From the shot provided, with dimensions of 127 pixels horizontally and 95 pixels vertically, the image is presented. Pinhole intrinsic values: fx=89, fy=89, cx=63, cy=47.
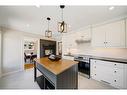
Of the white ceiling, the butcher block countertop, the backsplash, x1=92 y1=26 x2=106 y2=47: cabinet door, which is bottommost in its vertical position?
the butcher block countertop

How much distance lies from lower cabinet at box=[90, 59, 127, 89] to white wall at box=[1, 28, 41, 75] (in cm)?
387

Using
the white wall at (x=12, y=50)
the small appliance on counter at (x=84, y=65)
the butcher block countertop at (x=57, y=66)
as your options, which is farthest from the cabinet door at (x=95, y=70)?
the white wall at (x=12, y=50)

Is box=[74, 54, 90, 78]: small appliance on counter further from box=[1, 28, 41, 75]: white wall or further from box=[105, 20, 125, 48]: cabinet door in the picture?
box=[1, 28, 41, 75]: white wall

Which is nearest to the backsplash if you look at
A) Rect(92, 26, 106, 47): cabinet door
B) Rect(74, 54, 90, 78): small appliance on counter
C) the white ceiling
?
Rect(92, 26, 106, 47): cabinet door

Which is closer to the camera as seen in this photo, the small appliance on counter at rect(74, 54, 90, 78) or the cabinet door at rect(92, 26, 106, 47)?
the cabinet door at rect(92, 26, 106, 47)

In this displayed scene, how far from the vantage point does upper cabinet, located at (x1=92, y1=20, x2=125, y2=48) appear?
2920 millimetres

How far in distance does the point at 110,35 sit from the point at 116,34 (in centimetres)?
21

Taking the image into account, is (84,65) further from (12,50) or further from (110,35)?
(12,50)

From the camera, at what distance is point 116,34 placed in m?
3.05

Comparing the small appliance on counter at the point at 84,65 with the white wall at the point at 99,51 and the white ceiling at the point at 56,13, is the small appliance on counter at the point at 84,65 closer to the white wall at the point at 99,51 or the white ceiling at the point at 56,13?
the white wall at the point at 99,51

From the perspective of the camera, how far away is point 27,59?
323 inches

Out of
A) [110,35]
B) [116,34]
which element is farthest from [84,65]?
[116,34]

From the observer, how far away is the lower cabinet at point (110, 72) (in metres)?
2.59

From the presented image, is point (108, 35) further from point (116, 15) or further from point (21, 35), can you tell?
point (21, 35)
